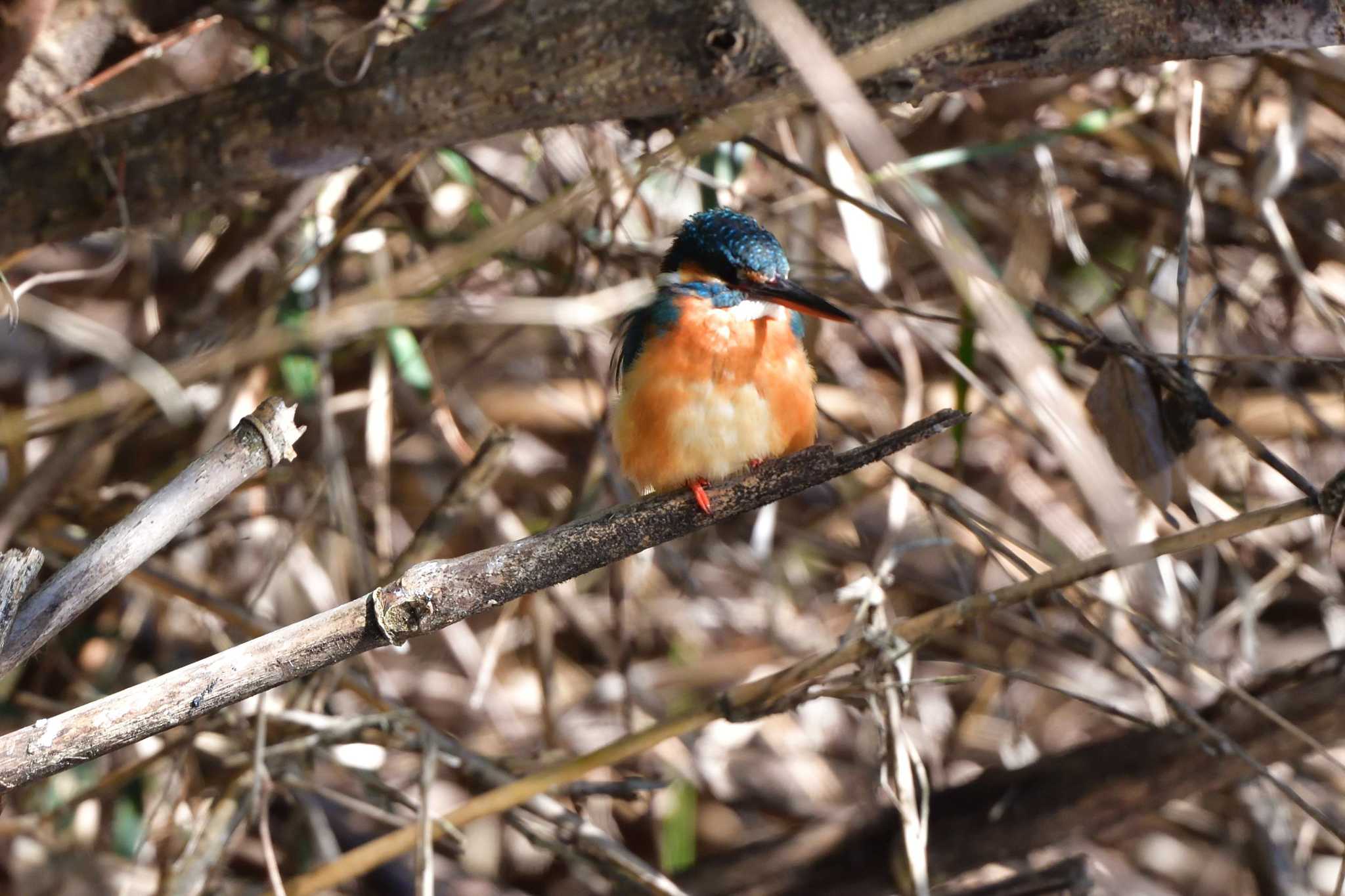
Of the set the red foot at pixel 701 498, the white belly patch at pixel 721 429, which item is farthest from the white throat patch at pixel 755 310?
the red foot at pixel 701 498

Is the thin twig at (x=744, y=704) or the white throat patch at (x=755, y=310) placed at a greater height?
the white throat patch at (x=755, y=310)

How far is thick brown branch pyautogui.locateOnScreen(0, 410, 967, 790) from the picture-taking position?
135 cm

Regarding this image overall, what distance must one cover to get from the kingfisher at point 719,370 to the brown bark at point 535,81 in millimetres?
294

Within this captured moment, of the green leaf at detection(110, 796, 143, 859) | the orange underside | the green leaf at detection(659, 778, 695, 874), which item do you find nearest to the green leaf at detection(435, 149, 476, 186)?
the orange underside

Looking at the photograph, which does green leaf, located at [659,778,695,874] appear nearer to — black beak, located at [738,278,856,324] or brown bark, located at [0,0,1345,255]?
black beak, located at [738,278,856,324]

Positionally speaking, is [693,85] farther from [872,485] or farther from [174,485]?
[872,485]

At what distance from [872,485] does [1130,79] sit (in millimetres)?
1342

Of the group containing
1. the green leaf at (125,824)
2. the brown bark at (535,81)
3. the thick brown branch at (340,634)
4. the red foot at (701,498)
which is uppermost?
the brown bark at (535,81)

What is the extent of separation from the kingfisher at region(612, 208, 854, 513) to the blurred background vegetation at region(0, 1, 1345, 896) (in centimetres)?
28

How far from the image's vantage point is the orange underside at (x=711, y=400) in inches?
77.0

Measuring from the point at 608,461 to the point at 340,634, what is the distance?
167cm

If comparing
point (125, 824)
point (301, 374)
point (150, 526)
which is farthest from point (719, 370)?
point (125, 824)

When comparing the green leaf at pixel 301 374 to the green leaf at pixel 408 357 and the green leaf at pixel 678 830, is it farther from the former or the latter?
the green leaf at pixel 678 830

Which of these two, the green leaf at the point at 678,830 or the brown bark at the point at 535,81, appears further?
the green leaf at the point at 678,830
